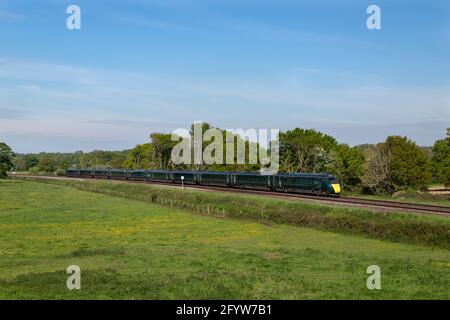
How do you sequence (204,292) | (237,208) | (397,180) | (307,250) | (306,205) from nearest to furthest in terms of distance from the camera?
(204,292), (307,250), (306,205), (237,208), (397,180)

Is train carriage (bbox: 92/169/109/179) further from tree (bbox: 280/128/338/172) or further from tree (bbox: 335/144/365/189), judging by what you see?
tree (bbox: 335/144/365/189)

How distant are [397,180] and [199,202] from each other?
49.5 meters

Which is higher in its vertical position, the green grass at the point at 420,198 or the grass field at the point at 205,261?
the green grass at the point at 420,198

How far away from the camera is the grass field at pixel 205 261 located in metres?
22.5

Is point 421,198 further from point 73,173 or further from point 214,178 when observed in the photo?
point 73,173

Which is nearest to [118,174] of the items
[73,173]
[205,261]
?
[73,173]

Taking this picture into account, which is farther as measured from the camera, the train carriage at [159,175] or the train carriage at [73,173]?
the train carriage at [73,173]

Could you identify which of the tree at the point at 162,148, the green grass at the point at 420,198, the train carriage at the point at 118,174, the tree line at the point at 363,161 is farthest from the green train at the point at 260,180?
the tree at the point at 162,148

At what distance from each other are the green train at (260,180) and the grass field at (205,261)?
13.5 metres

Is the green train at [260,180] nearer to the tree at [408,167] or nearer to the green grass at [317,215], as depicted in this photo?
the green grass at [317,215]

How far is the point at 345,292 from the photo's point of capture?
2236cm

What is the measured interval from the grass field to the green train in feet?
44.4

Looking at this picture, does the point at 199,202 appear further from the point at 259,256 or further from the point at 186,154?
the point at 186,154
